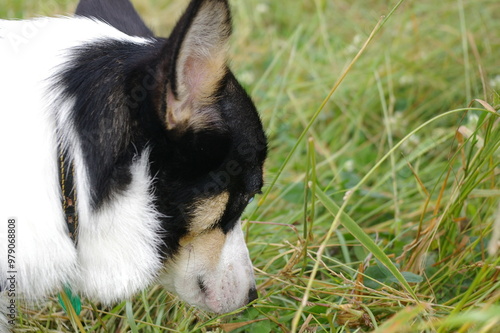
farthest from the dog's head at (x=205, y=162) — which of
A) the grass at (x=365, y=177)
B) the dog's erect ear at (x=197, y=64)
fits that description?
the grass at (x=365, y=177)

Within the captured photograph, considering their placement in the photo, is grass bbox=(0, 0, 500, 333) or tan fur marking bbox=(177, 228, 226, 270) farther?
grass bbox=(0, 0, 500, 333)

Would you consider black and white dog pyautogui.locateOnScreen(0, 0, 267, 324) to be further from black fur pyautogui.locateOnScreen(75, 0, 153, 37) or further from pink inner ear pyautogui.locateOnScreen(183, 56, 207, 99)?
black fur pyautogui.locateOnScreen(75, 0, 153, 37)

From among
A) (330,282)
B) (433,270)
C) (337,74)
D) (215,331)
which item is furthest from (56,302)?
(337,74)

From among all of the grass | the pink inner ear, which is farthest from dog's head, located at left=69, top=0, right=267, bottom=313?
the grass

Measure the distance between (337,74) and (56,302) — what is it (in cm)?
238

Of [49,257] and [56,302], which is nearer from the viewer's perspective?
[49,257]

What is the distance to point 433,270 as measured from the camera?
2369mm

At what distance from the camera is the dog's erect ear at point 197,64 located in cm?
157

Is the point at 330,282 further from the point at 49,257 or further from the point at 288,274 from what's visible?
the point at 49,257

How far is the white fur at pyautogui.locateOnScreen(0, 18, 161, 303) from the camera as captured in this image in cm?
167

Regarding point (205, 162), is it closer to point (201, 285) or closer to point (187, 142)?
point (187, 142)

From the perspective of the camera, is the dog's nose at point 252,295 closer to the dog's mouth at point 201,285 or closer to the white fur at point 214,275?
the white fur at point 214,275

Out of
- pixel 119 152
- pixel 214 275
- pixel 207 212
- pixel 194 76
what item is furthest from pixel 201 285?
pixel 194 76

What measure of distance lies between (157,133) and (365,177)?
0.70m
